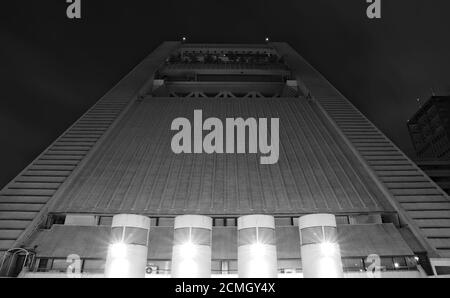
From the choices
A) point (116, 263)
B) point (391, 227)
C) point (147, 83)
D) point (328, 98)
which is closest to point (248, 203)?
point (391, 227)

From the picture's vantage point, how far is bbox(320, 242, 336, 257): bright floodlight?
5.37 metres

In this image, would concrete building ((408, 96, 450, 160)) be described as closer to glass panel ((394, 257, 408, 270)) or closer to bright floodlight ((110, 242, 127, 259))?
glass panel ((394, 257, 408, 270))

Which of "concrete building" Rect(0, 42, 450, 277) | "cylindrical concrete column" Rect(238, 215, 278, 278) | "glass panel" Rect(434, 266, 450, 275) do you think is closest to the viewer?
"cylindrical concrete column" Rect(238, 215, 278, 278)

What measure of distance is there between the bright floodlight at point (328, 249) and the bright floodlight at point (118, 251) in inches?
126

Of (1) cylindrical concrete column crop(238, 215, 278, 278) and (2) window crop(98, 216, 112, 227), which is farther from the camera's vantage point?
(2) window crop(98, 216, 112, 227)

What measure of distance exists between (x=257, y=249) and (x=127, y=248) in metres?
2.12

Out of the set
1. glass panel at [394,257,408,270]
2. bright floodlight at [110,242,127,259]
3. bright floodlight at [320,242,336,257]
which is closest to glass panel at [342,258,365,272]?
glass panel at [394,257,408,270]

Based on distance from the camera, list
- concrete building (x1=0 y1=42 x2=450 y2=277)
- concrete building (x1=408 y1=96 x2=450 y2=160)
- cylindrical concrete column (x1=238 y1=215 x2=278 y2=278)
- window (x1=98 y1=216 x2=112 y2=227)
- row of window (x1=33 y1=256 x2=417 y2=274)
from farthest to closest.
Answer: concrete building (x1=408 y1=96 x2=450 y2=160), window (x1=98 y1=216 x2=112 y2=227), row of window (x1=33 y1=256 x2=417 y2=274), concrete building (x1=0 y1=42 x2=450 y2=277), cylindrical concrete column (x1=238 y1=215 x2=278 y2=278)

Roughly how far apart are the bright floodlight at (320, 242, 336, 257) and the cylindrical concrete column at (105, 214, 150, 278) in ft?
9.71

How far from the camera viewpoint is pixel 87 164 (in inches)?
431

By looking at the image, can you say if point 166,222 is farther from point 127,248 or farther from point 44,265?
point 127,248

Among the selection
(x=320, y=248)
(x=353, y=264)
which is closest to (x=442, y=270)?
(x=353, y=264)

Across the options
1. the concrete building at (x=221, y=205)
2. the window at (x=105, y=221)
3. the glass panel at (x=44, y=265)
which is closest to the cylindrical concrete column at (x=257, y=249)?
the concrete building at (x=221, y=205)

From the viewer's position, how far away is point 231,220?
27.9ft
